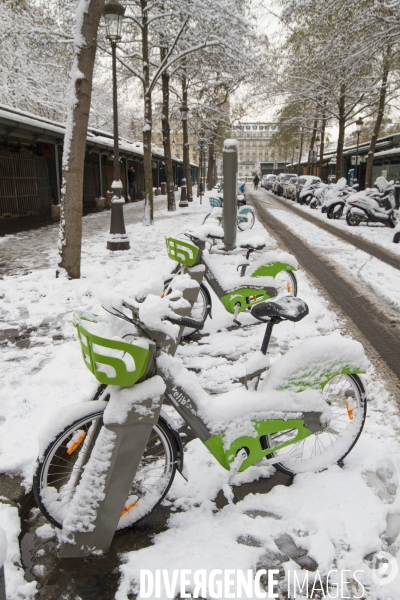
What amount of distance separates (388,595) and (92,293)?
215 inches

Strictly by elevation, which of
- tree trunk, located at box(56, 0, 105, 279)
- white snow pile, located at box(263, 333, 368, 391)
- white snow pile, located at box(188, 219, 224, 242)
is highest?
tree trunk, located at box(56, 0, 105, 279)

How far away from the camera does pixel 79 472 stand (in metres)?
2.34

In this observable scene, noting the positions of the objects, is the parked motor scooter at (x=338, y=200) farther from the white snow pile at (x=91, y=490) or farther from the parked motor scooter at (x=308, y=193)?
the white snow pile at (x=91, y=490)

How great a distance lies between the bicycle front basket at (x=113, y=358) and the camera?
2.01 meters

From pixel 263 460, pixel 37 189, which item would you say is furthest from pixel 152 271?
pixel 37 189

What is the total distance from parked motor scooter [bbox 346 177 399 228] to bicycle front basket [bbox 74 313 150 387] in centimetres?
1414

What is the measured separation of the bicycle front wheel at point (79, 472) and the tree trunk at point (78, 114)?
5270mm

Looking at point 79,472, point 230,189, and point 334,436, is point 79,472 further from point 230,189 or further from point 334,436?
point 230,189

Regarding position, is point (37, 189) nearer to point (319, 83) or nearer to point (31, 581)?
point (319, 83)

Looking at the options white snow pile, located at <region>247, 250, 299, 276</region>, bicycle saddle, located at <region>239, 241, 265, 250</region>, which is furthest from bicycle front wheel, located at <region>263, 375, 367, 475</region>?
bicycle saddle, located at <region>239, 241, 265, 250</region>

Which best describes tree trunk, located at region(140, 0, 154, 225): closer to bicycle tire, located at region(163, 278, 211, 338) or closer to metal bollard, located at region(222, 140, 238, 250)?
metal bollard, located at region(222, 140, 238, 250)

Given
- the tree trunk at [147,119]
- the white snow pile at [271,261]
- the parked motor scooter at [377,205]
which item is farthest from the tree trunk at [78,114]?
the parked motor scooter at [377,205]

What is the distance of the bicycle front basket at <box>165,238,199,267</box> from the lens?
15.6ft

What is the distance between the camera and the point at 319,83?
22250mm
